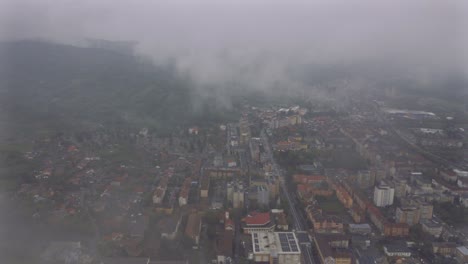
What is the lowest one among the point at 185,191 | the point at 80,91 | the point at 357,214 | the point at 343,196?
the point at 357,214

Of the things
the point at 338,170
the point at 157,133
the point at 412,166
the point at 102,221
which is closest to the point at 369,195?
the point at 338,170

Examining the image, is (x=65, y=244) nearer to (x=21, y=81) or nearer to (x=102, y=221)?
(x=102, y=221)

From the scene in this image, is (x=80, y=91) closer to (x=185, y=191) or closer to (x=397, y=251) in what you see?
(x=185, y=191)

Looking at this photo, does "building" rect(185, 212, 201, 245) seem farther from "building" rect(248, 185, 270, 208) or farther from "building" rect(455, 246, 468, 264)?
"building" rect(455, 246, 468, 264)

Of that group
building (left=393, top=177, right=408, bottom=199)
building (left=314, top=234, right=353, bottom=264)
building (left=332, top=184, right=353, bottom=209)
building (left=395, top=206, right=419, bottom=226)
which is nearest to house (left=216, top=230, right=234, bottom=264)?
building (left=314, top=234, right=353, bottom=264)

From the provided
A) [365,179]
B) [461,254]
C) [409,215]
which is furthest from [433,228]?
[365,179]

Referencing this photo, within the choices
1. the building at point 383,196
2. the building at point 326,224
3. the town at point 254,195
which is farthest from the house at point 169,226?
the building at point 383,196
